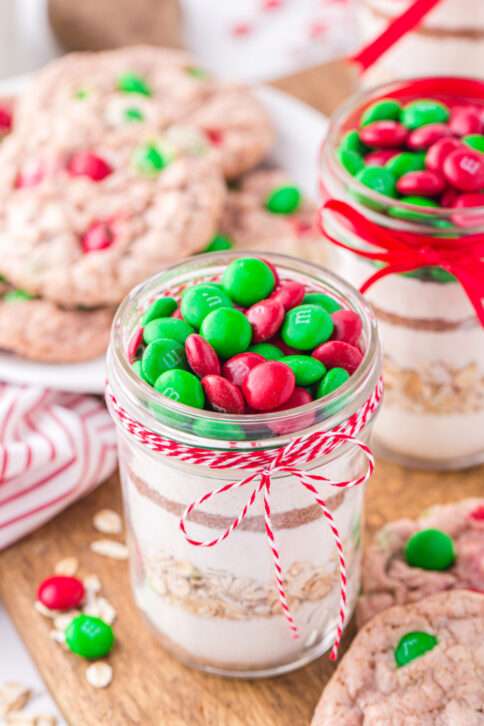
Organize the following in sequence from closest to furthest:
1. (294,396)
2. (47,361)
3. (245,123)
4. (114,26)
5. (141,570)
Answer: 1. (294,396)
2. (141,570)
3. (47,361)
4. (245,123)
5. (114,26)

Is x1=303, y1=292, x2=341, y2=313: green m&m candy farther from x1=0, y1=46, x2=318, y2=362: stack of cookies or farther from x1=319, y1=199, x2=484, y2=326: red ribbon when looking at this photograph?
x1=0, y1=46, x2=318, y2=362: stack of cookies

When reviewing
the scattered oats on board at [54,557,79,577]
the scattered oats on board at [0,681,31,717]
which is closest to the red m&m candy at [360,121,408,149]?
the scattered oats on board at [54,557,79,577]

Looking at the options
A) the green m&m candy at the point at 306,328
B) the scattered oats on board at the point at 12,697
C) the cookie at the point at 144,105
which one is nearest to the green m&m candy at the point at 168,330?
the green m&m candy at the point at 306,328

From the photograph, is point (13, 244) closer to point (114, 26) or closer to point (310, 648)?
point (310, 648)

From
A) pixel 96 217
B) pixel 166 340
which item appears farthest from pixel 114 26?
pixel 166 340

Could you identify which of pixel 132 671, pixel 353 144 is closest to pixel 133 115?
pixel 353 144
